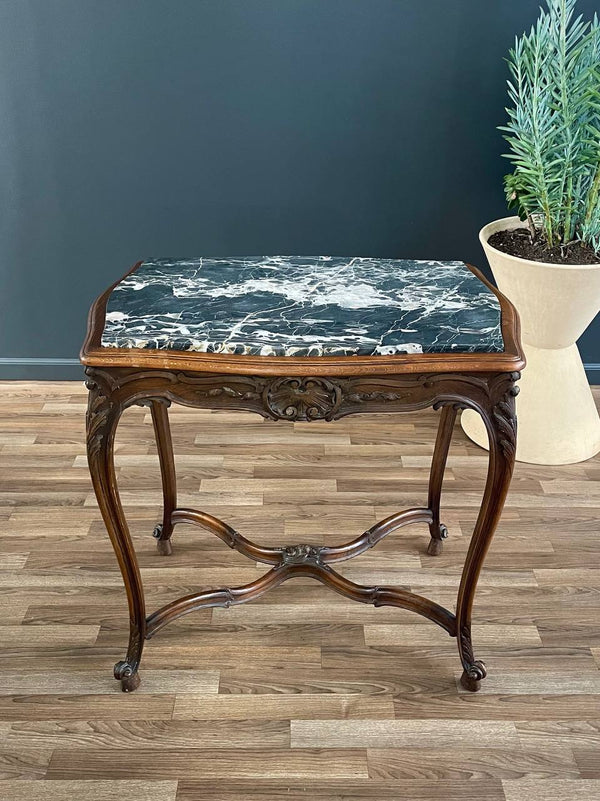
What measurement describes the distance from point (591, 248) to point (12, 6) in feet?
6.23

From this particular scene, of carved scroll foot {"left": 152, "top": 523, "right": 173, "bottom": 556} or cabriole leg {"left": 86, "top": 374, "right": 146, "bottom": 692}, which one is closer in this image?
cabriole leg {"left": 86, "top": 374, "right": 146, "bottom": 692}

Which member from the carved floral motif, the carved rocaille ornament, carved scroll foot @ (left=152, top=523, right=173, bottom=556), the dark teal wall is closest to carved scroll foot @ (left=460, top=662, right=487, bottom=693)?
the carved rocaille ornament

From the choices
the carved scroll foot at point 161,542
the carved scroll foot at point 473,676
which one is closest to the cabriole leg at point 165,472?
the carved scroll foot at point 161,542

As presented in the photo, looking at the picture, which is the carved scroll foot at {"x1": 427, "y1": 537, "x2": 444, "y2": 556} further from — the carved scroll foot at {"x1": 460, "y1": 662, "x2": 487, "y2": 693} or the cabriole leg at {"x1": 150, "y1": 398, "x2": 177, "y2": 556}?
the cabriole leg at {"x1": 150, "y1": 398, "x2": 177, "y2": 556}

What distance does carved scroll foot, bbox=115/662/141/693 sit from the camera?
158 cm

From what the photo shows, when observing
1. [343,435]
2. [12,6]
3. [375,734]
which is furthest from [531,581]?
[12,6]

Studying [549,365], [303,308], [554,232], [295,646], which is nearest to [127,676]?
[295,646]

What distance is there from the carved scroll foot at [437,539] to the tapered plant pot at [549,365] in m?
0.55

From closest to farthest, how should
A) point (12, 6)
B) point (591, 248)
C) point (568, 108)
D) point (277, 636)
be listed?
point (277, 636) < point (568, 108) < point (591, 248) < point (12, 6)

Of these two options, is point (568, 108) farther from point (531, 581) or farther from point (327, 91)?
point (531, 581)

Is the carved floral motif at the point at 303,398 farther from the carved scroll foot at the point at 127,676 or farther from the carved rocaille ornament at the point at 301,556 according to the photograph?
the carved scroll foot at the point at 127,676

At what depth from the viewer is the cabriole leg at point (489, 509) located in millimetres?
1341

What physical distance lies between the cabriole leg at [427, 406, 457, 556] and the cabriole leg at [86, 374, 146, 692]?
77 centimetres

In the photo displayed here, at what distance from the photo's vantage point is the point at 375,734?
1.50 meters
